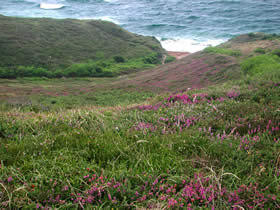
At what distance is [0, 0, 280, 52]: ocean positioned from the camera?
72250mm

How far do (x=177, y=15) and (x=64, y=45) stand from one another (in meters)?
65.6

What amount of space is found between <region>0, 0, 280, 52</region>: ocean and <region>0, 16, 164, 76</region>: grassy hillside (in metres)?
19.1

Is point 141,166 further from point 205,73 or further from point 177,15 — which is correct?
point 177,15

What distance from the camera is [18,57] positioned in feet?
120

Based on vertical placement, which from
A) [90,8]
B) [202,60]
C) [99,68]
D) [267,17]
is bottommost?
[99,68]

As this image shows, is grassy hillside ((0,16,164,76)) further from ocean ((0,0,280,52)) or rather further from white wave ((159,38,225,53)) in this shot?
ocean ((0,0,280,52))

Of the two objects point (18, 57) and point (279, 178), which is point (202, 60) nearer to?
point (279, 178)

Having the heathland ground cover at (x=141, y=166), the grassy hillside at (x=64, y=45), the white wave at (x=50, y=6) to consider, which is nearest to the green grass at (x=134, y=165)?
the heathland ground cover at (x=141, y=166)

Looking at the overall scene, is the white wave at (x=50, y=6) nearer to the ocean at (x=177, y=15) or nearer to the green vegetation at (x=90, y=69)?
the ocean at (x=177, y=15)

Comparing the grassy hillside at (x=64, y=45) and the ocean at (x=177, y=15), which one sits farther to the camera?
the ocean at (x=177, y=15)

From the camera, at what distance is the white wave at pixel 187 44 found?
215 feet

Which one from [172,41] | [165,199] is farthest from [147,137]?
[172,41]

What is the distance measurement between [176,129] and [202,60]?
2088 centimetres

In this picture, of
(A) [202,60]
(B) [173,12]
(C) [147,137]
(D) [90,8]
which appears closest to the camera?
(C) [147,137]
